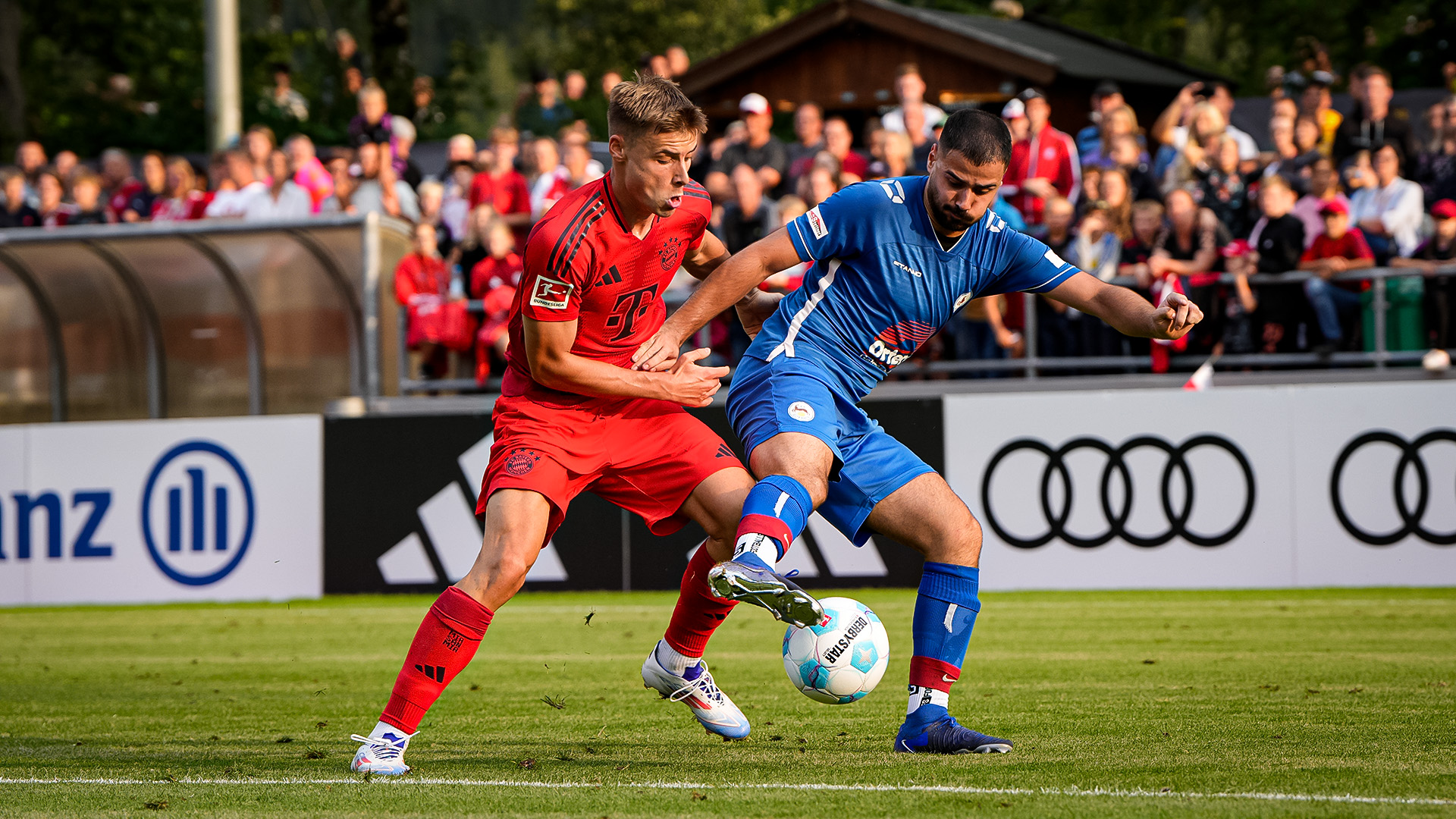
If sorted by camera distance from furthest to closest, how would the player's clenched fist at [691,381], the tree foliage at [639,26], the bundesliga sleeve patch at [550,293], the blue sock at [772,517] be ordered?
1. the tree foliage at [639,26]
2. the player's clenched fist at [691,381]
3. the bundesliga sleeve patch at [550,293]
4. the blue sock at [772,517]

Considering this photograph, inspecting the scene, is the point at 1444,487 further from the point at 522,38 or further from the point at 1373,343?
the point at 522,38

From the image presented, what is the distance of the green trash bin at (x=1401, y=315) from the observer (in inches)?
487

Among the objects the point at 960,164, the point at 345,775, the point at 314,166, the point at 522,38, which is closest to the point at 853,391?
the point at 960,164

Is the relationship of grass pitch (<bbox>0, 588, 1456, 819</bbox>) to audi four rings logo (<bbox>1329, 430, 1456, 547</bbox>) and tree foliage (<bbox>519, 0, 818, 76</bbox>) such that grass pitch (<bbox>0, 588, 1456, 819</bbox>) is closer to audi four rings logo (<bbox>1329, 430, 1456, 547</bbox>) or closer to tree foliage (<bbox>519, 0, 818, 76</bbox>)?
audi four rings logo (<bbox>1329, 430, 1456, 547</bbox>)

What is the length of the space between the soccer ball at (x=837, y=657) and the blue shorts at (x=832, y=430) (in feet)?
1.03

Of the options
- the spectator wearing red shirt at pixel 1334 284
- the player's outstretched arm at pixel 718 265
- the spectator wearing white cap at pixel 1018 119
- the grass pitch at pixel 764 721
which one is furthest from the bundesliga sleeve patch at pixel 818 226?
the spectator wearing white cap at pixel 1018 119

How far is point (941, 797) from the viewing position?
15.6 feet

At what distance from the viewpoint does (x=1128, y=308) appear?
19.1 ft

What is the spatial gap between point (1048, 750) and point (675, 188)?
2363 millimetres

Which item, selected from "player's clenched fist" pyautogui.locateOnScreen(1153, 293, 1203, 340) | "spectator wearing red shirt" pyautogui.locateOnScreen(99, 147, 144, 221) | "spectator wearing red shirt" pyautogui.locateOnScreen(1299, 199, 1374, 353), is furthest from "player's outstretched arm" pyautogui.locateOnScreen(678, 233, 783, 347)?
"spectator wearing red shirt" pyautogui.locateOnScreen(99, 147, 144, 221)

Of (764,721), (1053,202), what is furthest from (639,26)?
(764,721)

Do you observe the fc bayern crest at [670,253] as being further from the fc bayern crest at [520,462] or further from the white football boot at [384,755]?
the white football boot at [384,755]

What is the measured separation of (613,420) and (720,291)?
2.22 ft

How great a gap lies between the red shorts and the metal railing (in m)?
6.46
